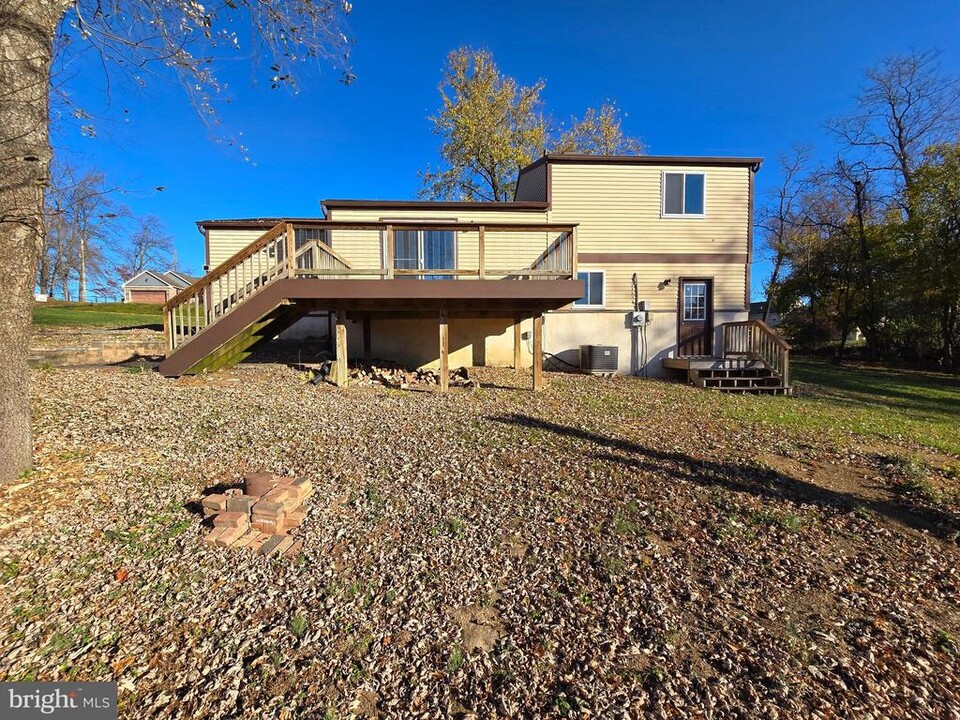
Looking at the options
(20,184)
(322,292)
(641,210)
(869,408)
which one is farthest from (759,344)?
(20,184)

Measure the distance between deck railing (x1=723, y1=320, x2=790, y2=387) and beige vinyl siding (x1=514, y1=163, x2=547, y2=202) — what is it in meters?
6.38

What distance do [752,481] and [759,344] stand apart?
25.9ft

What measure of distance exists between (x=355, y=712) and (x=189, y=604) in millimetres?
1367

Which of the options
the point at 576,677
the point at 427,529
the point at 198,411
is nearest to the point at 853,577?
the point at 576,677

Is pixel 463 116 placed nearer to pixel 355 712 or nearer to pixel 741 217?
pixel 741 217

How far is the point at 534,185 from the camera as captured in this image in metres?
13.3

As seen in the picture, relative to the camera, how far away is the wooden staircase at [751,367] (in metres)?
10.2

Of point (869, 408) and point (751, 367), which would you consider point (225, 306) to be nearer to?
point (751, 367)

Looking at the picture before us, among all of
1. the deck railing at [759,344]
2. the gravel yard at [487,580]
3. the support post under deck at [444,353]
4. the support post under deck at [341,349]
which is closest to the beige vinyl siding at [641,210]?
the deck railing at [759,344]

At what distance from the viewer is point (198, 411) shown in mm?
6277

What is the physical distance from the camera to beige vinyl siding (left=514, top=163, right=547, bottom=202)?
40.6ft

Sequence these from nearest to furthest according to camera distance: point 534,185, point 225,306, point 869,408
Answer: point 225,306 < point 869,408 < point 534,185

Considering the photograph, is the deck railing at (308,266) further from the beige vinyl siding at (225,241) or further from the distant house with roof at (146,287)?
the distant house with roof at (146,287)

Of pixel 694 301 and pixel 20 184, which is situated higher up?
pixel 20 184
